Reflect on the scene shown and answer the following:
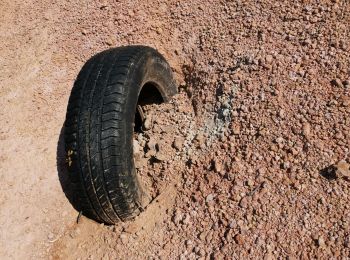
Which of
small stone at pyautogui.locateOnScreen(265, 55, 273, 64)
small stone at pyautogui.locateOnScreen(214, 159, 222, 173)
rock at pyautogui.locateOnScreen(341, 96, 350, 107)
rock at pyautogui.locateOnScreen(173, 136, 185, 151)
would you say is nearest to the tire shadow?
rock at pyautogui.locateOnScreen(173, 136, 185, 151)

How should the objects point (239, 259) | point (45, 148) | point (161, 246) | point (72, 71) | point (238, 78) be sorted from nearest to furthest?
point (239, 259), point (161, 246), point (238, 78), point (45, 148), point (72, 71)

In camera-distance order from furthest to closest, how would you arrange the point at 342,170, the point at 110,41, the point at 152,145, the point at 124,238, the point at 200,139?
the point at 110,41 → the point at 152,145 → the point at 200,139 → the point at 124,238 → the point at 342,170

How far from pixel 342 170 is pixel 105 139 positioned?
205cm

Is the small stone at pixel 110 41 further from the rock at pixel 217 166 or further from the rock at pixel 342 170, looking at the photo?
the rock at pixel 342 170

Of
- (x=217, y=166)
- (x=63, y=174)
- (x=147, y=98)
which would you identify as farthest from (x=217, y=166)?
(x=63, y=174)

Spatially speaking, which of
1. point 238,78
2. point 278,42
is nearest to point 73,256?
point 238,78

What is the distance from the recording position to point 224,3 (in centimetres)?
512

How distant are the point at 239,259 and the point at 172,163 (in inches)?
50.1

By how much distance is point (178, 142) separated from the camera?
429 cm

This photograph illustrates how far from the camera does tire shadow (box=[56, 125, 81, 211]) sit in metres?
4.35

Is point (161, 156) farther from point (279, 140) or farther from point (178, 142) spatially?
point (279, 140)

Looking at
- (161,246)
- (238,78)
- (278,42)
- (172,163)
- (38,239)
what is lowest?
(38,239)

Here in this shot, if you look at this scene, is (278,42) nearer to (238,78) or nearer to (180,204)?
(238,78)

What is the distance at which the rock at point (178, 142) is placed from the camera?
426cm
